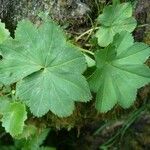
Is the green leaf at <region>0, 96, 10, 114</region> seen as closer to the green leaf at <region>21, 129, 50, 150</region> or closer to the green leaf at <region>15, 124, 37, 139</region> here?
the green leaf at <region>15, 124, 37, 139</region>

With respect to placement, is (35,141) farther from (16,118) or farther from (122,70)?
(122,70)

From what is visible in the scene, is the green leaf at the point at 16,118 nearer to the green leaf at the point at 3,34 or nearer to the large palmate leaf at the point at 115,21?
the green leaf at the point at 3,34

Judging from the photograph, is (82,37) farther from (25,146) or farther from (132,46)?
(25,146)

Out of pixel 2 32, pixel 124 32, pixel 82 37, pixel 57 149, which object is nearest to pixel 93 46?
pixel 82 37

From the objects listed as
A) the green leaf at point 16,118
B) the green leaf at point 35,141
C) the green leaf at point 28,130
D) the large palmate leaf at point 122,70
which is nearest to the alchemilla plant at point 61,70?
the large palmate leaf at point 122,70

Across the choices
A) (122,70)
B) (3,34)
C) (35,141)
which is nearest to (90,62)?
(122,70)

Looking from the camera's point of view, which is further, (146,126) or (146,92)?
(146,126)

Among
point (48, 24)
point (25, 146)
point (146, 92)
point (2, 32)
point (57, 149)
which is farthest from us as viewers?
point (57, 149)
